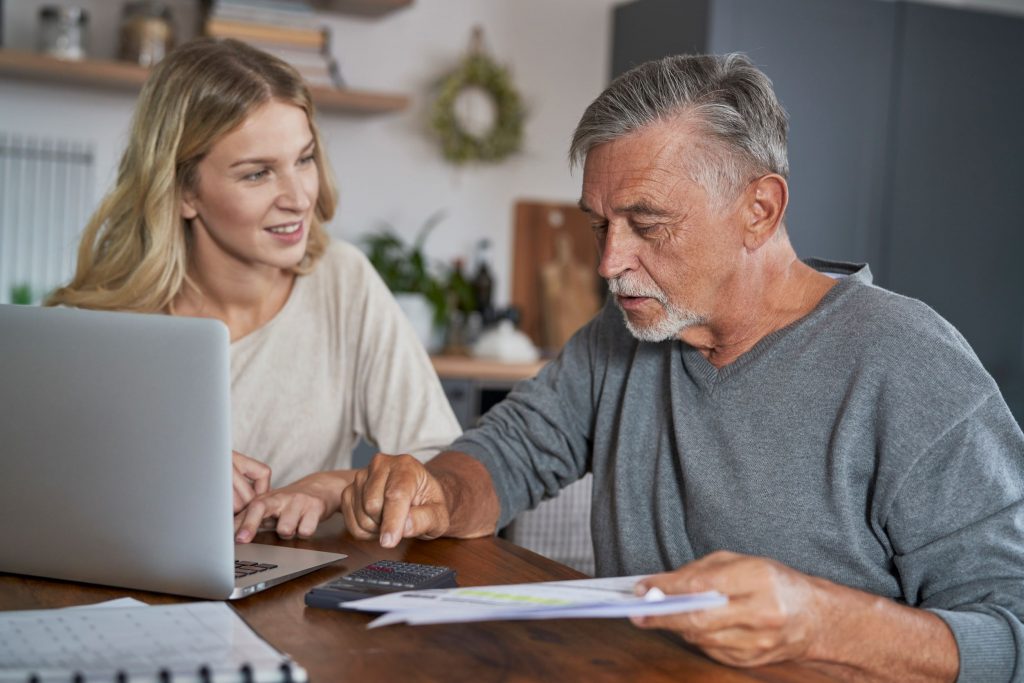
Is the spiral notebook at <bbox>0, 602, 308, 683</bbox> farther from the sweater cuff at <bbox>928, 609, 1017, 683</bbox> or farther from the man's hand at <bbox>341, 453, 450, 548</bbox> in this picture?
the sweater cuff at <bbox>928, 609, 1017, 683</bbox>

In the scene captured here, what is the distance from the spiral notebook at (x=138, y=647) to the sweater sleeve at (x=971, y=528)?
2.17 ft

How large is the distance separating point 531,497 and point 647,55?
104 inches

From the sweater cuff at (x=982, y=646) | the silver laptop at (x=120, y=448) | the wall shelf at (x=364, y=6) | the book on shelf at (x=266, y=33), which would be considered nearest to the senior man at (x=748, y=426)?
the sweater cuff at (x=982, y=646)

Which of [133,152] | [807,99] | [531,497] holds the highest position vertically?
[807,99]

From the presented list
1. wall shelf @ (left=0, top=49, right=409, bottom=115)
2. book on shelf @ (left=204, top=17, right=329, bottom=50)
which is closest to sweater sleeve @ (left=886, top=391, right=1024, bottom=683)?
wall shelf @ (left=0, top=49, right=409, bottom=115)

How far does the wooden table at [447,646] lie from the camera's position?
984 millimetres

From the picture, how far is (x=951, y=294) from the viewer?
416 cm

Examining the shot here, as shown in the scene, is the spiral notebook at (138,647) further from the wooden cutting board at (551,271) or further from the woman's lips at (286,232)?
the wooden cutting board at (551,271)

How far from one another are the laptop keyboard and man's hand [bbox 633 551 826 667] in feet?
1.55

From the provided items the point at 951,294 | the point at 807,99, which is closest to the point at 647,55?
the point at 807,99

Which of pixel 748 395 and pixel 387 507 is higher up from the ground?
pixel 748 395

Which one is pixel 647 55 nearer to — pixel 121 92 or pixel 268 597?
pixel 121 92

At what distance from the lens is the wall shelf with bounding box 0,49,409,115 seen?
11.1 ft

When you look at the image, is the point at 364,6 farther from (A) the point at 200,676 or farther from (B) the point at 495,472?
(A) the point at 200,676
